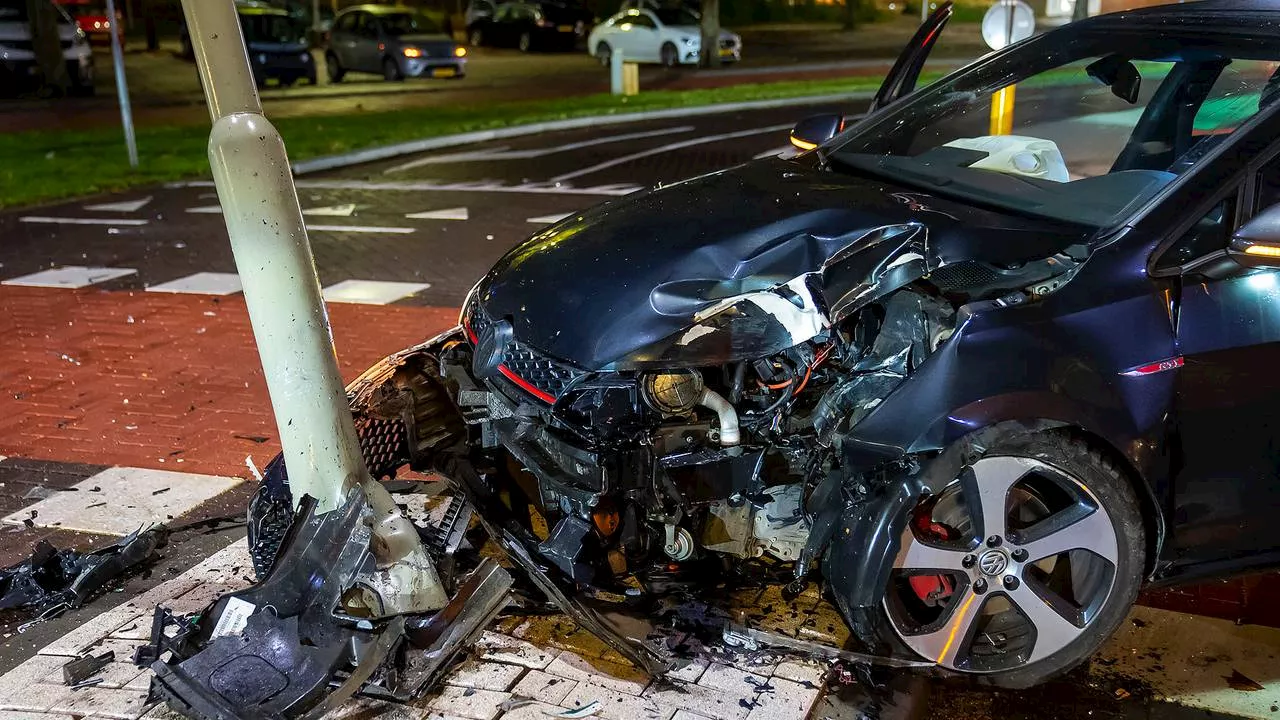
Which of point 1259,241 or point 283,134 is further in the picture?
point 283,134

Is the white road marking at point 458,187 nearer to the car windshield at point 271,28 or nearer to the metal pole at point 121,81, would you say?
the metal pole at point 121,81

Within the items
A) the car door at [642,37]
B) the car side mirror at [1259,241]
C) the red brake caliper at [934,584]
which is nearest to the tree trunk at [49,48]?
the car door at [642,37]

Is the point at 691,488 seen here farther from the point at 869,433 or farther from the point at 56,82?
the point at 56,82

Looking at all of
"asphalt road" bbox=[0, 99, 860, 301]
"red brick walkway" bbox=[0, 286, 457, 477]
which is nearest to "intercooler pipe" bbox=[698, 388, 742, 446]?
"red brick walkway" bbox=[0, 286, 457, 477]

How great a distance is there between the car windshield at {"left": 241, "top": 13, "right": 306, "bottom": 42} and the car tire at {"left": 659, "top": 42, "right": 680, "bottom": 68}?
8987 mm

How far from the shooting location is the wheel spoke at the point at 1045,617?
3.21 m

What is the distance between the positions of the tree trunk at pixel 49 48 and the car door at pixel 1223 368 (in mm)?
22518

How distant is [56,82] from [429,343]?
21.8 metres

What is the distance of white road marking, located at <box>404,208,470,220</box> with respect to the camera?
10.7 m

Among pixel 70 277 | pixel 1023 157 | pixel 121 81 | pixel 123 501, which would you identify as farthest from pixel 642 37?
pixel 1023 157

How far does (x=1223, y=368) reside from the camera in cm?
319

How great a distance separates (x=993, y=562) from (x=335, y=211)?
9.05 meters

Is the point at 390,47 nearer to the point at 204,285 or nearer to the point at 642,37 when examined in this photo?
the point at 642,37

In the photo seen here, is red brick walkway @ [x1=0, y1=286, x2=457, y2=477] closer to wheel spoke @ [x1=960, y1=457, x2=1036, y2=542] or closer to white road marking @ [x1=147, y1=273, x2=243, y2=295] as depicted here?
white road marking @ [x1=147, y1=273, x2=243, y2=295]
